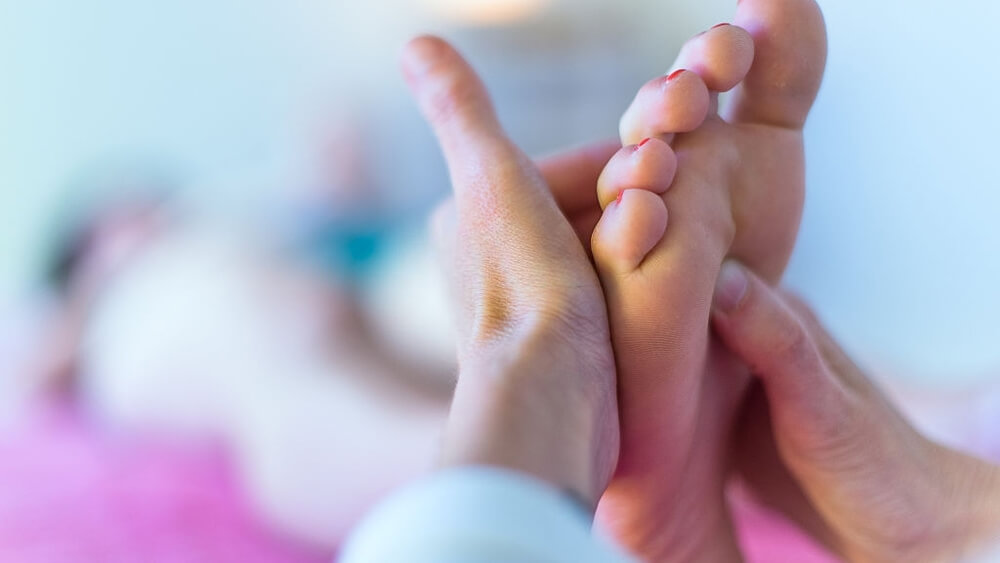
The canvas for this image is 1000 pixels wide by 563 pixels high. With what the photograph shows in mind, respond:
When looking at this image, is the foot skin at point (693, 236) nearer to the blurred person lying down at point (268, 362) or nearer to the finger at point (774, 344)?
the finger at point (774, 344)

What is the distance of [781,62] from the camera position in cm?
59

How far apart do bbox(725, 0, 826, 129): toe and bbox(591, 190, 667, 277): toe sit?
12cm

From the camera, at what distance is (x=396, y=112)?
7.16 feet

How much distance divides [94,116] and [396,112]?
2.30ft

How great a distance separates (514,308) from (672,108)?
15 cm

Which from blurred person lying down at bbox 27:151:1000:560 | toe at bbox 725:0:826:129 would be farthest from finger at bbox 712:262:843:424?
blurred person lying down at bbox 27:151:1000:560

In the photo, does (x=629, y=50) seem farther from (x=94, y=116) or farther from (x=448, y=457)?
(x=448, y=457)

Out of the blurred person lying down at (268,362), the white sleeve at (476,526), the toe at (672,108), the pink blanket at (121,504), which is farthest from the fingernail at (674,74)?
the pink blanket at (121,504)

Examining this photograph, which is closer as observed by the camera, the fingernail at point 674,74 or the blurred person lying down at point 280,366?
the fingernail at point 674,74

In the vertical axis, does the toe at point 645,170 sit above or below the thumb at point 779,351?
above

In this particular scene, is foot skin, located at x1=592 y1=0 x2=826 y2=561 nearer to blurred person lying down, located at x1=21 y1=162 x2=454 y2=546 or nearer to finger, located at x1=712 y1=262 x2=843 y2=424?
finger, located at x1=712 y1=262 x2=843 y2=424

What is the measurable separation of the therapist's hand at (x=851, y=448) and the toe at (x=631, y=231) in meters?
0.08

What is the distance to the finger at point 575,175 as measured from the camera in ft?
2.04

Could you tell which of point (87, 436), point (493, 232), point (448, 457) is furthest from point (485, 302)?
point (87, 436)
